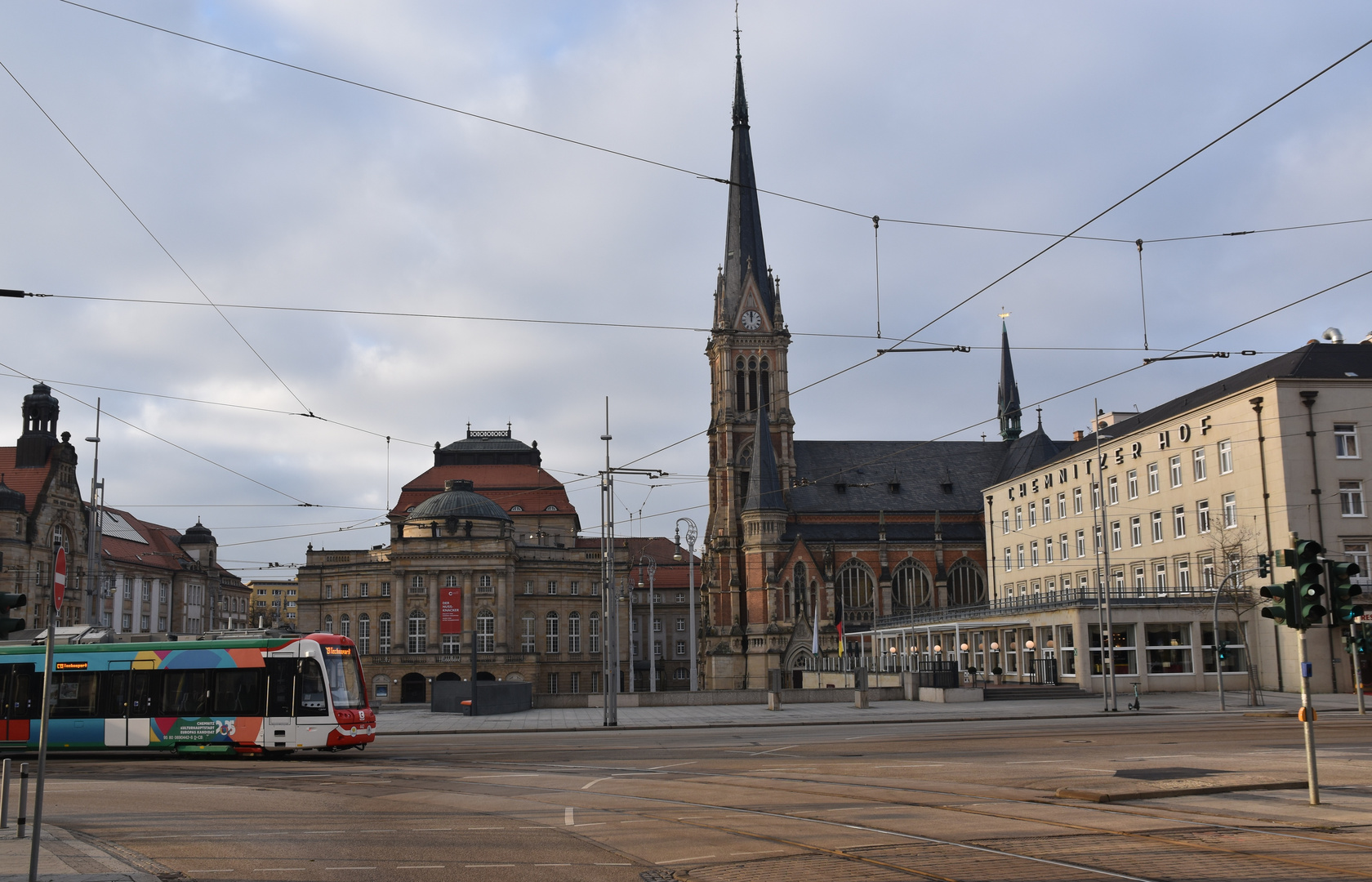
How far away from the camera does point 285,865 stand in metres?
11.6

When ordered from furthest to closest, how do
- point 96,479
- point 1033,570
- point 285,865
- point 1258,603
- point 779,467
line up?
point 779,467 < point 1033,570 < point 1258,603 < point 96,479 < point 285,865

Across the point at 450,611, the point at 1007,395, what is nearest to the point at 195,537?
the point at 450,611

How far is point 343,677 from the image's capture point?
87.1 feet

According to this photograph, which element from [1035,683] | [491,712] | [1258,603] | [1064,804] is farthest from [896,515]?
[1064,804]

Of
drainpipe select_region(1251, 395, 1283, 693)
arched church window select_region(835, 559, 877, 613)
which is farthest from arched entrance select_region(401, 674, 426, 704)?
drainpipe select_region(1251, 395, 1283, 693)

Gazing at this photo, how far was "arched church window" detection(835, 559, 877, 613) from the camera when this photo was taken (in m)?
93.2

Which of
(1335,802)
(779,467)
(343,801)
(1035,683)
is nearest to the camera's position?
(1335,802)

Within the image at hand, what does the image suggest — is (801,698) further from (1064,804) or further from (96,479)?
(1064,804)

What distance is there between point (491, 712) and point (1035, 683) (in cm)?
2732

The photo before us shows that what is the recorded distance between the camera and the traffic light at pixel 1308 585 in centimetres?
1479

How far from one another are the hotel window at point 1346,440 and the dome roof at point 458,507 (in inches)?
2609

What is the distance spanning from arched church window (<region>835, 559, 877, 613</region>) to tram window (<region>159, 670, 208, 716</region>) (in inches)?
2791

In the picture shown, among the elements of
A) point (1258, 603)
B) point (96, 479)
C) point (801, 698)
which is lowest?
point (801, 698)

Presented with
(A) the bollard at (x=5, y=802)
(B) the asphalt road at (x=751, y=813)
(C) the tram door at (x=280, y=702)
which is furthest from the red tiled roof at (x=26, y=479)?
(A) the bollard at (x=5, y=802)
